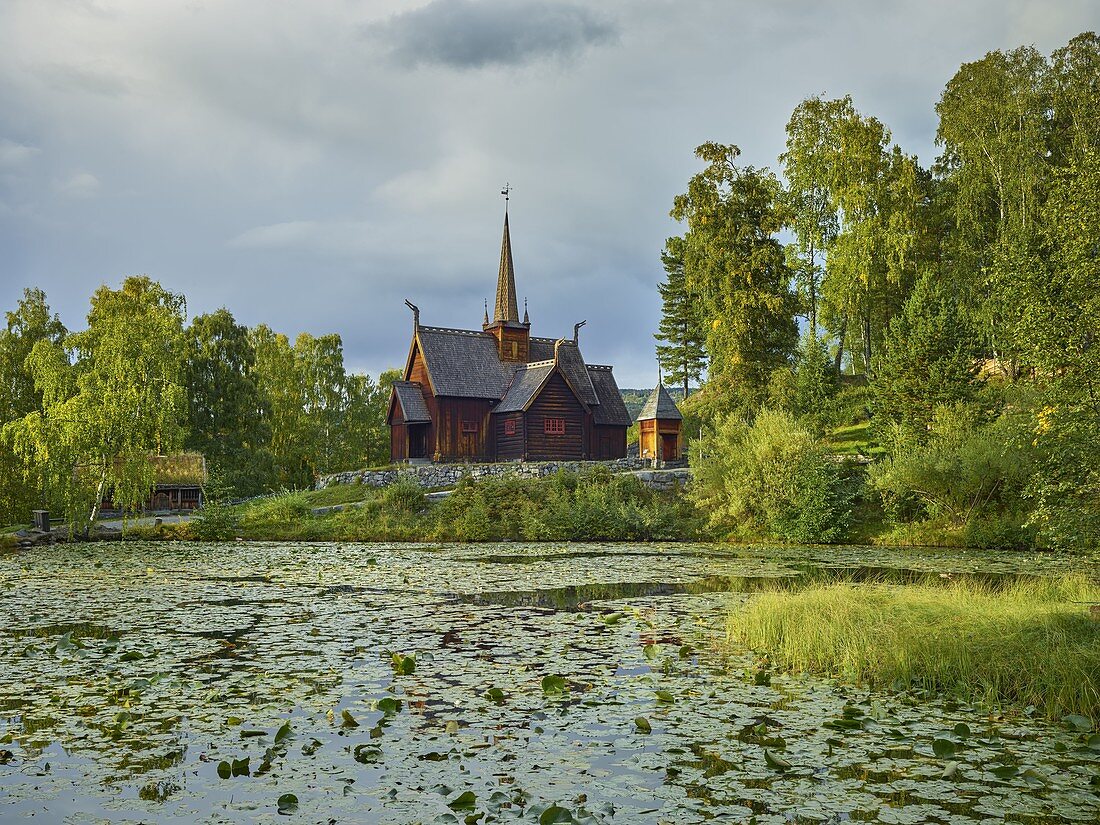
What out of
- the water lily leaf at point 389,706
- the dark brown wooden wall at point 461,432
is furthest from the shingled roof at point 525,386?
the water lily leaf at point 389,706

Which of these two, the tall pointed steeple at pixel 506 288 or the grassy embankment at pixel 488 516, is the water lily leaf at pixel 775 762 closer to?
the grassy embankment at pixel 488 516

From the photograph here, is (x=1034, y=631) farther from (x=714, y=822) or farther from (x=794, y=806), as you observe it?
(x=714, y=822)

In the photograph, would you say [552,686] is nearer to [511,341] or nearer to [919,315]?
[919,315]

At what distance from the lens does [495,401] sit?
1678 inches

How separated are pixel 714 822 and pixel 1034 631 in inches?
217

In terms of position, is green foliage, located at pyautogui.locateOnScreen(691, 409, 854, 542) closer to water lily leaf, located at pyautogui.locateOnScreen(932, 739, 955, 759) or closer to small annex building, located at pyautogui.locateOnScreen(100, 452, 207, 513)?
water lily leaf, located at pyautogui.locateOnScreen(932, 739, 955, 759)

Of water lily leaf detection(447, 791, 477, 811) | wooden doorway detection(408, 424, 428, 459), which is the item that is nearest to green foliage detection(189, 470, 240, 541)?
wooden doorway detection(408, 424, 428, 459)

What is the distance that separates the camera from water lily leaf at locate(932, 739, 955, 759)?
6332mm

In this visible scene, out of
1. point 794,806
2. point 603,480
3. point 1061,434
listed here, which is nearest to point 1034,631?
point 794,806

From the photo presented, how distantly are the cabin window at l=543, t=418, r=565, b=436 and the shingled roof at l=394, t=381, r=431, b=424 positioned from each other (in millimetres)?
5547

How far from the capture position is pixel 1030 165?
3412 centimetres

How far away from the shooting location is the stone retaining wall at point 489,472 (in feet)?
112

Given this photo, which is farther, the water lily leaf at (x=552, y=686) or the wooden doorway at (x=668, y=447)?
the wooden doorway at (x=668, y=447)

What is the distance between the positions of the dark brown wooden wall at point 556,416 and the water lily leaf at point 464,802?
1397 inches
